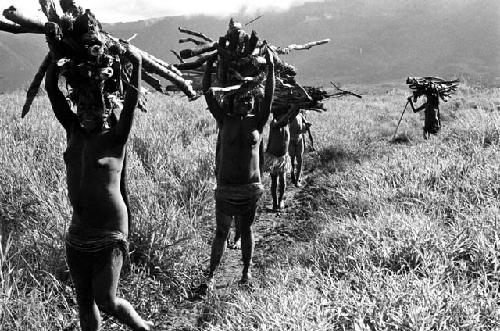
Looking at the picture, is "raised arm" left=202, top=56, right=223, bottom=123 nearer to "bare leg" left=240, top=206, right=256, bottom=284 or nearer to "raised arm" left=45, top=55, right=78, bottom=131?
"bare leg" left=240, top=206, right=256, bottom=284

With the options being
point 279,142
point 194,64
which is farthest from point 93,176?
point 279,142

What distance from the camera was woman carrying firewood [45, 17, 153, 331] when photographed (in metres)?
2.35

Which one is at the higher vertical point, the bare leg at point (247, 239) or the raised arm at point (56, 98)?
the raised arm at point (56, 98)

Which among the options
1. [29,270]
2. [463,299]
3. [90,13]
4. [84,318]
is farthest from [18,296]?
[463,299]

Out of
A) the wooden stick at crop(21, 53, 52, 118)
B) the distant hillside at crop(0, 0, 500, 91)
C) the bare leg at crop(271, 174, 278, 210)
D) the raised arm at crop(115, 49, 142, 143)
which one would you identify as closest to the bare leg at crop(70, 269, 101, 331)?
the raised arm at crop(115, 49, 142, 143)

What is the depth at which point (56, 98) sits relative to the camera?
7.75 ft

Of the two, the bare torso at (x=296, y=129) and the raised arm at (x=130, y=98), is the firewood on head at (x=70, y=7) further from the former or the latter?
the bare torso at (x=296, y=129)

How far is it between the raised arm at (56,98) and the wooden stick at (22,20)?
0.19 metres

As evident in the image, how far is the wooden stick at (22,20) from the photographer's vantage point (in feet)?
6.55

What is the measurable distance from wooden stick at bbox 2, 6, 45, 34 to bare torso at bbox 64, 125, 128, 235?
0.61m

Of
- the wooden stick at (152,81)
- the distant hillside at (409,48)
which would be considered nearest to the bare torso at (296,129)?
the wooden stick at (152,81)

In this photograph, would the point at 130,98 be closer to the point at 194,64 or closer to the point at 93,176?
the point at 93,176

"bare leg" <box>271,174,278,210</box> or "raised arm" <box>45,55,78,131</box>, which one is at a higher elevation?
"raised arm" <box>45,55,78,131</box>

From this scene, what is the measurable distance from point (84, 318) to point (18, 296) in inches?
26.8
